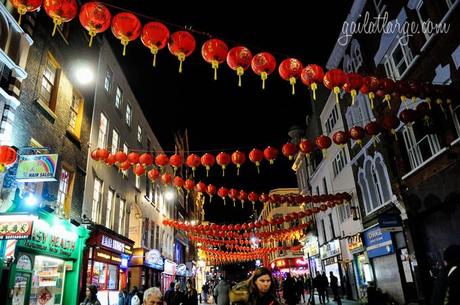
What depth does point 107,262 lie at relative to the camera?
1662 centimetres

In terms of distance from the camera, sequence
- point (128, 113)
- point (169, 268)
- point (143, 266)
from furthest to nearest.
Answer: point (169, 268), point (128, 113), point (143, 266)

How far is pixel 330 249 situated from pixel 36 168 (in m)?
27.0

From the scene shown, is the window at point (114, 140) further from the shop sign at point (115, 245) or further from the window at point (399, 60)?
the window at point (399, 60)

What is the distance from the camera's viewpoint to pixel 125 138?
21.4 metres

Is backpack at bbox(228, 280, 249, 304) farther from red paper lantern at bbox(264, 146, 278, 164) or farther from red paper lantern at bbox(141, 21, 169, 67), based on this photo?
red paper lantern at bbox(264, 146, 278, 164)

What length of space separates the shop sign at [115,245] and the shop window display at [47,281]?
8.37ft

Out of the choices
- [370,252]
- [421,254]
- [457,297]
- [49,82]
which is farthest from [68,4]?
[370,252]

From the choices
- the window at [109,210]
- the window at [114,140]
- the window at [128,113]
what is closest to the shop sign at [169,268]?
the window at [109,210]

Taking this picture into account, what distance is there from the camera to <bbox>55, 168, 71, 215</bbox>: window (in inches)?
511

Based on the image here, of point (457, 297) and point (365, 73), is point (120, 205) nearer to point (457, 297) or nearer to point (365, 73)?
point (365, 73)

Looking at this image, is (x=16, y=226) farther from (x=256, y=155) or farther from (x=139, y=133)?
(x=139, y=133)

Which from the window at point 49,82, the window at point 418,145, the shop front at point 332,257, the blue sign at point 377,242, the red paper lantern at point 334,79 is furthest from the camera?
the shop front at point 332,257

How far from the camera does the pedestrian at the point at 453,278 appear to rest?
5120mm

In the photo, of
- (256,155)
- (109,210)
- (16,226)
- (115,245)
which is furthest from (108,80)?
(16,226)
